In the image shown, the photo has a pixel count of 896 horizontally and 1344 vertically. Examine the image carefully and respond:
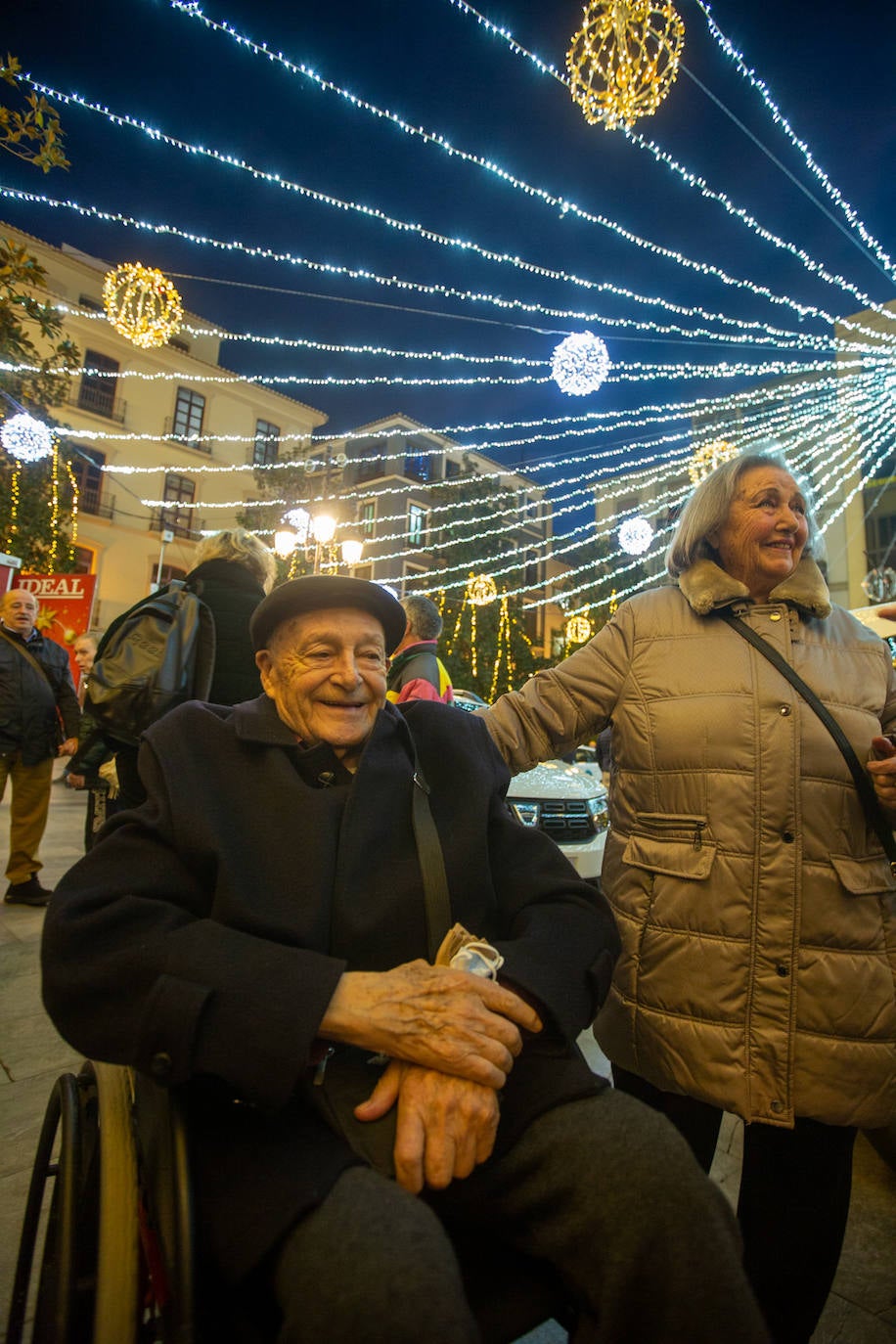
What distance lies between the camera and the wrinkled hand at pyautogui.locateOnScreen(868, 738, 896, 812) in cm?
151

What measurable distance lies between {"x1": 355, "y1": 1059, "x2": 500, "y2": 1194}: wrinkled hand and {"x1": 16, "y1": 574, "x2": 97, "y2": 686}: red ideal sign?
1181 cm

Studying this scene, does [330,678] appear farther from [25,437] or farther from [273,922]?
[25,437]

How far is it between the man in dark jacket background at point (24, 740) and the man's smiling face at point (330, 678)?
3714 millimetres

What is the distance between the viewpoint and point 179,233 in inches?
217

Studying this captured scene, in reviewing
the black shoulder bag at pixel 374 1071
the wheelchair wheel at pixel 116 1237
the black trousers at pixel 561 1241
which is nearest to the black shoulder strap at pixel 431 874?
the black shoulder bag at pixel 374 1071

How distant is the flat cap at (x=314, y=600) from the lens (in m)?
1.68

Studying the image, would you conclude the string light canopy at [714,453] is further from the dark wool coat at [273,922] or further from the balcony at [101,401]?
the balcony at [101,401]

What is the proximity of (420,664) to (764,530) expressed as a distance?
2669 mm

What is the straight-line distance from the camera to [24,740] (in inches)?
184

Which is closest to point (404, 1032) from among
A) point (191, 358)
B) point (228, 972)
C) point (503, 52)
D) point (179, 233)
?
point (228, 972)

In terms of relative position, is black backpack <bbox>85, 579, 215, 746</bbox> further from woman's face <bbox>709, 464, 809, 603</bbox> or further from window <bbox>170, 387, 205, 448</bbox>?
window <bbox>170, 387, 205, 448</bbox>

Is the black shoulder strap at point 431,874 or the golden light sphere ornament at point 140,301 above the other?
the golden light sphere ornament at point 140,301

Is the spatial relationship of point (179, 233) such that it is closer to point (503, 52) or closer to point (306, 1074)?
point (503, 52)

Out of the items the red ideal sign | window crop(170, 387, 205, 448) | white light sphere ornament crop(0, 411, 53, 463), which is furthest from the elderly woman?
window crop(170, 387, 205, 448)
